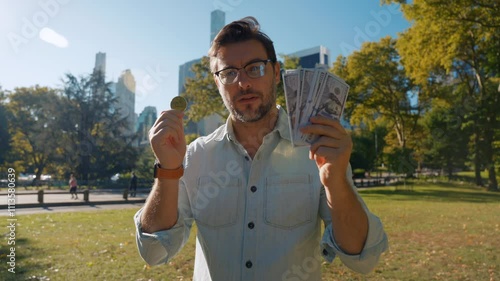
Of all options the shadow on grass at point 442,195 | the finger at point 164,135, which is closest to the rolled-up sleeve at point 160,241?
the finger at point 164,135

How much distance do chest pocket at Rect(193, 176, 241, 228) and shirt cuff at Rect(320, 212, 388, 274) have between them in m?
0.57

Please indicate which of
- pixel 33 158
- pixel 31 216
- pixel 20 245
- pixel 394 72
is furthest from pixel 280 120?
pixel 33 158

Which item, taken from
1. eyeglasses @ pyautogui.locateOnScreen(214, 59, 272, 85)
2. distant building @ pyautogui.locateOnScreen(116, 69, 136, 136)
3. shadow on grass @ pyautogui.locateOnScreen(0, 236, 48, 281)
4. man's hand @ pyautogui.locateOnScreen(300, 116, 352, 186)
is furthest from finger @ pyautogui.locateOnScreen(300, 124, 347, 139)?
distant building @ pyautogui.locateOnScreen(116, 69, 136, 136)

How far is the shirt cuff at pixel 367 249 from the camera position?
1.78 m

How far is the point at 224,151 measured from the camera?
2.32 meters

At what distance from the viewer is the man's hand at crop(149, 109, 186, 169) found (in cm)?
193

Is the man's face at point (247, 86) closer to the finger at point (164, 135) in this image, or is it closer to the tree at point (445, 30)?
the finger at point (164, 135)

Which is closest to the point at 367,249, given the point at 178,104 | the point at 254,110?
the point at 254,110

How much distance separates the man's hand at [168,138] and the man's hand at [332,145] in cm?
72

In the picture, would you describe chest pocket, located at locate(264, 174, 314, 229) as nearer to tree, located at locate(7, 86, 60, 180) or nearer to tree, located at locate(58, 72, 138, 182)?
tree, located at locate(58, 72, 138, 182)

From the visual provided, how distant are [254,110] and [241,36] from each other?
0.48m

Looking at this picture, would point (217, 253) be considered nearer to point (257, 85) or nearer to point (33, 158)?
point (257, 85)

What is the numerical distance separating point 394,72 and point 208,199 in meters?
35.8

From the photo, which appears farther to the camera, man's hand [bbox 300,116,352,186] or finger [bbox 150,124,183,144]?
finger [bbox 150,124,183,144]
